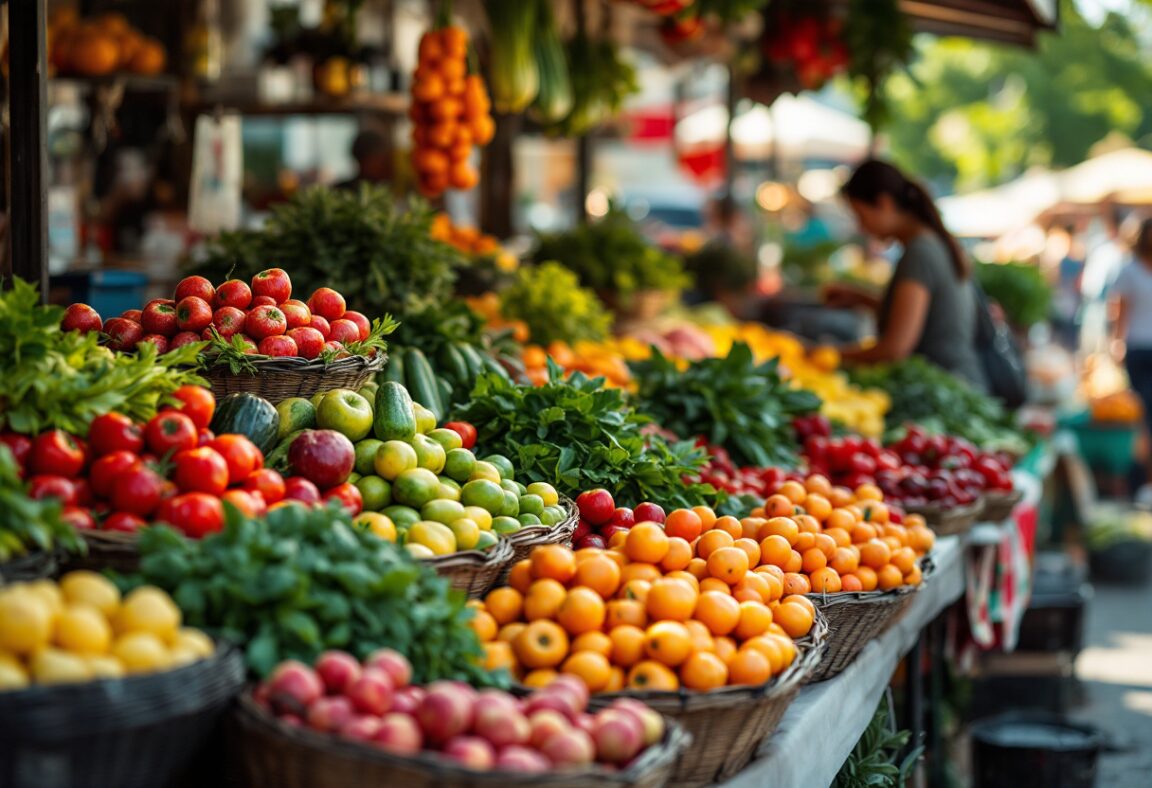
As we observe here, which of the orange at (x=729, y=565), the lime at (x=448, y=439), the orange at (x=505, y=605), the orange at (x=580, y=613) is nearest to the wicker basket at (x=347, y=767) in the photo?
the orange at (x=580, y=613)

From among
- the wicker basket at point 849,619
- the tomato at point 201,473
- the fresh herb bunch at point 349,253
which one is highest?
the fresh herb bunch at point 349,253

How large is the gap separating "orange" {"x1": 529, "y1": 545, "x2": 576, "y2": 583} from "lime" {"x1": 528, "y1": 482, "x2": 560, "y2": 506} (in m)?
0.47

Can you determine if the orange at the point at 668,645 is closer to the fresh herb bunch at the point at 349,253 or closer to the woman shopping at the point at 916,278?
the fresh herb bunch at the point at 349,253

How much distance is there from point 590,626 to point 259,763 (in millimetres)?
715

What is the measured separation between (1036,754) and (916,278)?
254 centimetres

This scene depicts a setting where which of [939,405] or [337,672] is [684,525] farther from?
[939,405]

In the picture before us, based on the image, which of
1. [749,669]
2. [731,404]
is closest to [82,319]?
[749,669]

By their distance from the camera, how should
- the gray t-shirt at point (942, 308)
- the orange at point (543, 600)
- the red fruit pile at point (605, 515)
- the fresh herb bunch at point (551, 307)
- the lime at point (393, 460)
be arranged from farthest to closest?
1. the gray t-shirt at point (942, 308)
2. the fresh herb bunch at point (551, 307)
3. the red fruit pile at point (605, 515)
4. the lime at point (393, 460)
5. the orange at point (543, 600)

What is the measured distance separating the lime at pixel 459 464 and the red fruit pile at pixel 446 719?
3.10 feet

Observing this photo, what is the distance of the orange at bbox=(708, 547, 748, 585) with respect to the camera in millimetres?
2832

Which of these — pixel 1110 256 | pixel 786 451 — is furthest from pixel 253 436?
pixel 1110 256

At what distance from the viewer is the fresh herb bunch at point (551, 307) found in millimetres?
5527

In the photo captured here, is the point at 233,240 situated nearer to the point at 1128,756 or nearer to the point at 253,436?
the point at 253,436

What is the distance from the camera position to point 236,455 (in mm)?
2559
